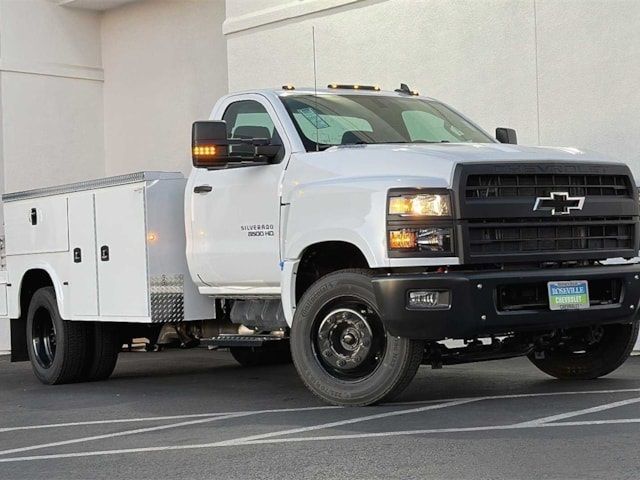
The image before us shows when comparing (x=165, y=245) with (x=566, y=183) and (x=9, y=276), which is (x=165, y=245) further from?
(x=566, y=183)

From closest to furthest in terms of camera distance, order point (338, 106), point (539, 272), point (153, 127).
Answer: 1. point (539, 272)
2. point (338, 106)
3. point (153, 127)

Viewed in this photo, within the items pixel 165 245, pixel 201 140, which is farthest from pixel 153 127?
pixel 201 140

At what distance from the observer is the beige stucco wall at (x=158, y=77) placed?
18.7 m

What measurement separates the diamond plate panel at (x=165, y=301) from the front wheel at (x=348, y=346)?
1739 millimetres

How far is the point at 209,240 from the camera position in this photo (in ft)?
32.8

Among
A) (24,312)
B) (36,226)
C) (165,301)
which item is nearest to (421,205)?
(165,301)

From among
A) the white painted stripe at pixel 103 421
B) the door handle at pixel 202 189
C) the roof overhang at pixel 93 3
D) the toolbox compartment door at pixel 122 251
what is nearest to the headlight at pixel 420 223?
the white painted stripe at pixel 103 421

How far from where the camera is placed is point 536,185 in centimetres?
841

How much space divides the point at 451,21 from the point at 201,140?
5.73 m

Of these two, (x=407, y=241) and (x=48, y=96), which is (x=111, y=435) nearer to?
(x=407, y=241)

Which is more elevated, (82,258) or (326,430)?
(82,258)

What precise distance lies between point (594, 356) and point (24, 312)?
5535 millimetres

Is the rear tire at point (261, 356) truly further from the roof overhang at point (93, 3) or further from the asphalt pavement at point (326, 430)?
the roof overhang at point (93, 3)

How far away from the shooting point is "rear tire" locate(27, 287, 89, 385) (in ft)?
38.1
